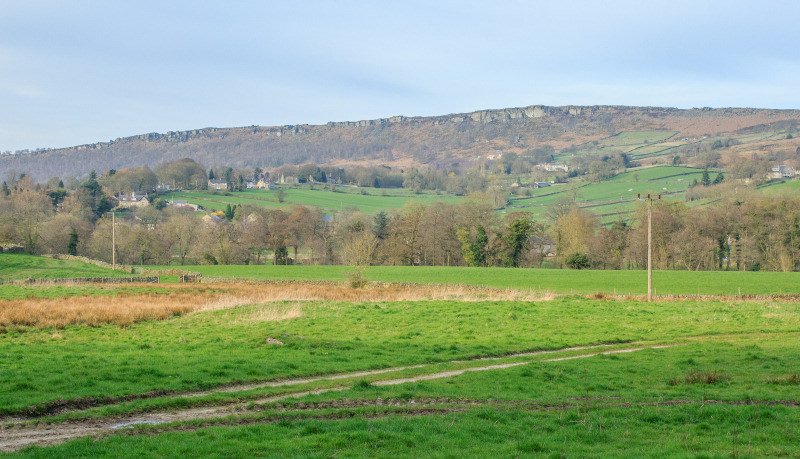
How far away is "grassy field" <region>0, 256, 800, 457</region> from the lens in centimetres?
1047

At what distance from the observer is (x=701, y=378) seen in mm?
16281

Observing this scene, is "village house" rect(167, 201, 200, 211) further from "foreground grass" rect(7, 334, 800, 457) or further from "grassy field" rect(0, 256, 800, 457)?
"foreground grass" rect(7, 334, 800, 457)

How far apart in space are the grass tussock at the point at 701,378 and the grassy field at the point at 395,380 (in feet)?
0.19

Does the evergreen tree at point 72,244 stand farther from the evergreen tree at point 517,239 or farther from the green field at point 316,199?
the evergreen tree at point 517,239

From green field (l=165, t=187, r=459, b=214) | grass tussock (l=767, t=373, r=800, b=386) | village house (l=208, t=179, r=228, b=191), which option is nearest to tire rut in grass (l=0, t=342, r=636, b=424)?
grass tussock (l=767, t=373, r=800, b=386)

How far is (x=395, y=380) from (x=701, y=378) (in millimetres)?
8076

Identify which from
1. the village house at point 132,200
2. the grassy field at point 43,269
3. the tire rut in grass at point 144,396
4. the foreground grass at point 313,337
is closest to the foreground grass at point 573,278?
the grassy field at point 43,269

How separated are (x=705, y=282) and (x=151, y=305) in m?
53.2

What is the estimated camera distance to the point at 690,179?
157875 mm

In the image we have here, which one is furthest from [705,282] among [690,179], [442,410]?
[690,179]

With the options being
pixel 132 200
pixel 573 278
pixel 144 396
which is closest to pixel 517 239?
pixel 573 278

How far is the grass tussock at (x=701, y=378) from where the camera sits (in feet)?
52.9

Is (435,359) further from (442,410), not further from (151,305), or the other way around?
(151,305)

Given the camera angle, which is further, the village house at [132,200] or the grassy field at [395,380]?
the village house at [132,200]
